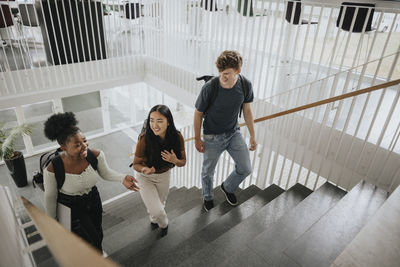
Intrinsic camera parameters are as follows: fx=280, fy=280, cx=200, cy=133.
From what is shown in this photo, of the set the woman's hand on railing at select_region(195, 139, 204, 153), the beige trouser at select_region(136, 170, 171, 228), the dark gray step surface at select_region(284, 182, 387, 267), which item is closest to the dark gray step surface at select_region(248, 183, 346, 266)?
the dark gray step surface at select_region(284, 182, 387, 267)

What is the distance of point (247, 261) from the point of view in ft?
7.07

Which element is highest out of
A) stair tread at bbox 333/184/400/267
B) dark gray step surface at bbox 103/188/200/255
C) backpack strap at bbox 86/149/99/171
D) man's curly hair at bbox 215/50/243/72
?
man's curly hair at bbox 215/50/243/72

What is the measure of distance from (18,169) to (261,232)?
5.43 m

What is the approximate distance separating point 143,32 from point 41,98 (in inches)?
113

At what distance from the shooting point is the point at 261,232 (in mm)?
2578

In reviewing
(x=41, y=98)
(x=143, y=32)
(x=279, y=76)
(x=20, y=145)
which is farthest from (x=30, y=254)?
(x=20, y=145)

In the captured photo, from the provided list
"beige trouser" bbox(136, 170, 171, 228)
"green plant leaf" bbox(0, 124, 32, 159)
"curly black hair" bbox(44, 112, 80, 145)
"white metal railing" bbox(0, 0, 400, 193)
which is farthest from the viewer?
"green plant leaf" bbox(0, 124, 32, 159)

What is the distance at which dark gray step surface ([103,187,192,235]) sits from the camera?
3926 mm

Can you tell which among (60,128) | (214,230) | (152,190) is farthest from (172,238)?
(60,128)

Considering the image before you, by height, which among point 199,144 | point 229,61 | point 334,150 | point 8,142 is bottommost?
point 8,142

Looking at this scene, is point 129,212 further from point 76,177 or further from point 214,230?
point 76,177

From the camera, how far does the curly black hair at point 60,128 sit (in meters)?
2.11

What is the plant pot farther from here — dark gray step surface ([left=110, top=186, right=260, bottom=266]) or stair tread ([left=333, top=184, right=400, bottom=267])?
stair tread ([left=333, top=184, right=400, bottom=267])

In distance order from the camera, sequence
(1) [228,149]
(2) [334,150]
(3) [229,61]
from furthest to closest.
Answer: (2) [334,150] → (1) [228,149] → (3) [229,61]
